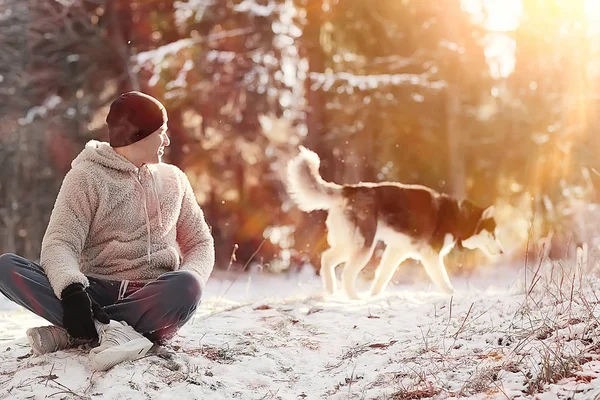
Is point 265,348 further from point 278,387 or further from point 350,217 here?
point 350,217

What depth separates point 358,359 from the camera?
3.77 meters

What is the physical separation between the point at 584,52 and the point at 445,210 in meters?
6.12

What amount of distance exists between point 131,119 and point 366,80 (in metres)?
8.80

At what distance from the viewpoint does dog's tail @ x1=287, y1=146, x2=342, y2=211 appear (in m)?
6.46

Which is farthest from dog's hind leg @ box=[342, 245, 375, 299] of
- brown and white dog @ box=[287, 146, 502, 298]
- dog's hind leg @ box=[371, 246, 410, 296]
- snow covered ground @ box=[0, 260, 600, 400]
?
snow covered ground @ box=[0, 260, 600, 400]

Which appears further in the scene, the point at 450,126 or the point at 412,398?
the point at 450,126

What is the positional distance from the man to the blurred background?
26.0 ft

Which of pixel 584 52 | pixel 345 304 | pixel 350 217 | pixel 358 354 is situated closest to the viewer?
pixel 358 354

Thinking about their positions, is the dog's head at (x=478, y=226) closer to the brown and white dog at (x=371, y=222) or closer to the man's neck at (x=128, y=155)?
the brown and white dog at (x=371, y=222)

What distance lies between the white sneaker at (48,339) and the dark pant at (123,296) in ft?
0.21

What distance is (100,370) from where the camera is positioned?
3.17 meters

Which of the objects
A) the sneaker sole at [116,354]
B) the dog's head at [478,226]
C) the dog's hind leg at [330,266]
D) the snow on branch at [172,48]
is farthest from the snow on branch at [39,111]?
the sneaker sole at [116,354]

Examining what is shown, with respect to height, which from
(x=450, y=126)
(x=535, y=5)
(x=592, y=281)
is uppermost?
→ (x=535, y=5)

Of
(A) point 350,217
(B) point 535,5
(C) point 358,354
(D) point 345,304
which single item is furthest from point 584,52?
(C) point 358,354
